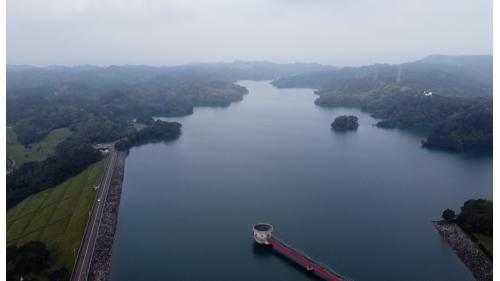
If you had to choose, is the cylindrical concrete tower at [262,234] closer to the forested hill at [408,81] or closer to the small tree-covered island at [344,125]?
the small tree-covered island at [344,125]

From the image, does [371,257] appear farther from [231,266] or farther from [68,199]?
[68,199]

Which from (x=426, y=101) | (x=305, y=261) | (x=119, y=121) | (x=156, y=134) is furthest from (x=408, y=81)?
(x=305, y=261)

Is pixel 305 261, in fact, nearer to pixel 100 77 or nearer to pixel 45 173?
pixel 45 173

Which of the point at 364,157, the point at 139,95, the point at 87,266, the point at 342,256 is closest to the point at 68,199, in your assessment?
the point at 87,266

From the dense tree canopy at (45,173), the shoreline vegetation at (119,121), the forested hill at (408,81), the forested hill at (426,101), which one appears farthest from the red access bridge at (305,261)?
the forested hill at (408,81)

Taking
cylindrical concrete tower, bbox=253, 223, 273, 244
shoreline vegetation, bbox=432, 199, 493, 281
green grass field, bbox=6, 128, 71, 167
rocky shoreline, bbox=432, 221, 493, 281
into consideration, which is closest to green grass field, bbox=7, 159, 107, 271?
cylindrical concrete tower, bbox=253, 223, 273, 244

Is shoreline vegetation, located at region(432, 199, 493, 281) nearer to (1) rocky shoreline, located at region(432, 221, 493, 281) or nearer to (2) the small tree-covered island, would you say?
(1) rocky shoreline, located at region(432, 221, 493, 281)
